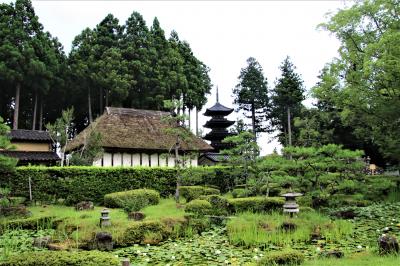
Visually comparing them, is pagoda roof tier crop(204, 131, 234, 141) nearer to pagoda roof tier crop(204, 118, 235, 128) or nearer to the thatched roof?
pagoda roof tier crop(204, 118, 235, 128)

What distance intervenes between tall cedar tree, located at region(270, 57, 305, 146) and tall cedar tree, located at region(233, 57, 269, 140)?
4.13ft

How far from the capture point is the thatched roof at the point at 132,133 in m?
24.6

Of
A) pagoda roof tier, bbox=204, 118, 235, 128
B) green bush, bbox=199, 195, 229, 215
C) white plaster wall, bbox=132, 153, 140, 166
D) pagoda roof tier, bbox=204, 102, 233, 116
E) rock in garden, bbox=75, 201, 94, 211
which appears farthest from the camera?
→ pagoda roof tier, bbox=204, 102, 233, 116

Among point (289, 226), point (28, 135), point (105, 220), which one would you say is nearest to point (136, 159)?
point (28, 135)

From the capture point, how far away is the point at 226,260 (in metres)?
7.48

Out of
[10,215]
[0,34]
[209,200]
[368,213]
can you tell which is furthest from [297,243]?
[0,34]

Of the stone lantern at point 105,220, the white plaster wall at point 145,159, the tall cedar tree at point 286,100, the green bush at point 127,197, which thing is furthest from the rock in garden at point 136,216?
the tall cedar tree at point 286,100

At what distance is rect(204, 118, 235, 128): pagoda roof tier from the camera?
119ft

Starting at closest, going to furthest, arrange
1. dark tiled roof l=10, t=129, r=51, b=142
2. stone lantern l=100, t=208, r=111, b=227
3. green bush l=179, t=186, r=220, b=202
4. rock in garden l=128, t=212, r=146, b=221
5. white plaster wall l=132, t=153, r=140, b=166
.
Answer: stone lantern l=100, t=208, r=111, b=227 → rock in garden l=128, t=212, r=146, b=221 → green bush l=179, t=186, r=220, b=202 → white plaster wall l=132, t=153, r=140, b=166 → dark tiled roof l=10, t=129, r=51, b=142

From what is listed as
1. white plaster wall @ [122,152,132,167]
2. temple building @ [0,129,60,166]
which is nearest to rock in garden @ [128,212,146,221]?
white plaster wall @ [122,152,132,167]

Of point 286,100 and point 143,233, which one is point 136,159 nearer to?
point 143,233

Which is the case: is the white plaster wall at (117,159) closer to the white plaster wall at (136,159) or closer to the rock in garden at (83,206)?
the white plaster wall at (136,159)

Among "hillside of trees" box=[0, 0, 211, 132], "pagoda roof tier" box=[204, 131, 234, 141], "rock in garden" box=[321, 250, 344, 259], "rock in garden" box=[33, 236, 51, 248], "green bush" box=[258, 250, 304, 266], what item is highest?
"hillside of trees" box=[0, 0, 211, 132]

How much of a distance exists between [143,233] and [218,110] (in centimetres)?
2709
